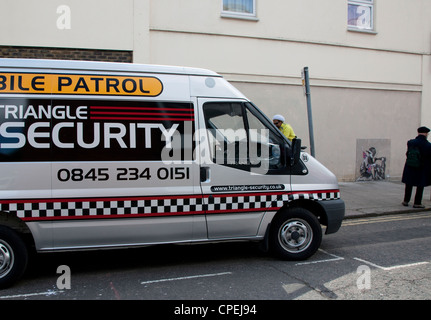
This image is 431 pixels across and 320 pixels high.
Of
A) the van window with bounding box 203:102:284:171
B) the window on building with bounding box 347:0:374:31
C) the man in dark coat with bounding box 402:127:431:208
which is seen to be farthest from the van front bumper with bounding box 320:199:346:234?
the window on building with bounding box 347:0:374:31

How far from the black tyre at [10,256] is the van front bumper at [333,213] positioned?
138 inches

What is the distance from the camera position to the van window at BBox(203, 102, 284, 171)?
182 inches

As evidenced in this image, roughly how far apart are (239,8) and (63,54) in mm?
4713

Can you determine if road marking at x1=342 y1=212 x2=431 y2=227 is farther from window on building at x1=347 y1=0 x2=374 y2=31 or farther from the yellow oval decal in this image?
window on building at x1=347 y1=0 x2=374 y2=31

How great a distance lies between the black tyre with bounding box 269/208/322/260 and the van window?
0.64m

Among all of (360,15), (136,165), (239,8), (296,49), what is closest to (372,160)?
(296,49)

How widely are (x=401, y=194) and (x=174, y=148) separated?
7927 mm

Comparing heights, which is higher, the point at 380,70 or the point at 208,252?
the point at 380,70

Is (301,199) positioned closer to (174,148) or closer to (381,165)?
(174,148)

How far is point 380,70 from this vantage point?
12156 millimetres

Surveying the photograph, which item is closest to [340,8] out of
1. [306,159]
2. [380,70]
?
[380,70]

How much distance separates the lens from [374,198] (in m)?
9.61

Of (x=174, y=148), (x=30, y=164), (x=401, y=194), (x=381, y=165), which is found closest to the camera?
(x=30, y=164)
